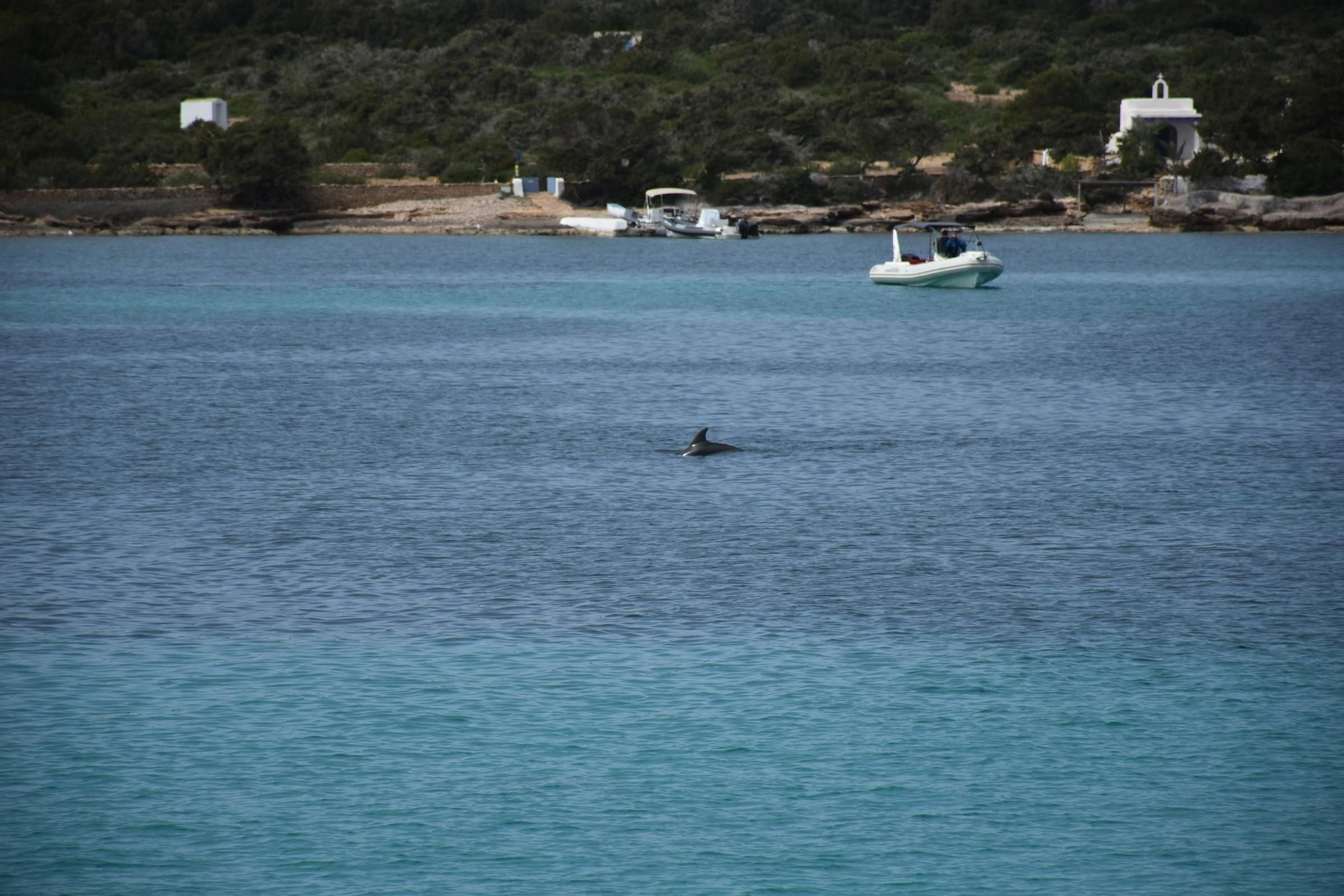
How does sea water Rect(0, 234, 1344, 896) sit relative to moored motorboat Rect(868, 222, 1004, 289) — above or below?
below

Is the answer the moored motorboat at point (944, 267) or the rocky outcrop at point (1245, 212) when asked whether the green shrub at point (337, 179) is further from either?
the moored motorboat at point (944, 267)

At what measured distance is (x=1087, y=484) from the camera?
827 inches

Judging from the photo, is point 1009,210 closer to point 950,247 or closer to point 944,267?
point 950,247

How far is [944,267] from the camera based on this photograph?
180ft

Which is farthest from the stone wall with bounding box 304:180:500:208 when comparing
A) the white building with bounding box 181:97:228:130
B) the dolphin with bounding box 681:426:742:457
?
the dolphin with bounding box 681:426:742:457

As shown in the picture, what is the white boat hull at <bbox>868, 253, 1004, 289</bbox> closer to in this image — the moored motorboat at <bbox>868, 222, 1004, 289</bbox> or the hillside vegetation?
the moored motorboat at <bbox>868, 222, 1004, 289</bbox>

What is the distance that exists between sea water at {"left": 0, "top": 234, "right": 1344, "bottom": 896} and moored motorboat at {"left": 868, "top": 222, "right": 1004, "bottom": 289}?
2208 cm

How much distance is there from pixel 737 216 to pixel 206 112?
3898 centimetres

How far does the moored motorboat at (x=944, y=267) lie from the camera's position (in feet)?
179

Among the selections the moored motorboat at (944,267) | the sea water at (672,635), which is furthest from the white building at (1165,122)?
the sea water at (672,635)

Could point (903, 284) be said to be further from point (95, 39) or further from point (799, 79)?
point (95, 39)

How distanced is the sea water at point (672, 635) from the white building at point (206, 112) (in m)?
81.6

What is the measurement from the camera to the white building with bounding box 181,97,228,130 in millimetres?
109688

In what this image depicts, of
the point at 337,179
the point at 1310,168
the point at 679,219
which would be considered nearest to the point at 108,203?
the point at 337,179
